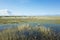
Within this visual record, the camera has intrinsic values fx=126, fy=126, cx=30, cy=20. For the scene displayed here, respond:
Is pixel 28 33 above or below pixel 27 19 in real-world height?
below

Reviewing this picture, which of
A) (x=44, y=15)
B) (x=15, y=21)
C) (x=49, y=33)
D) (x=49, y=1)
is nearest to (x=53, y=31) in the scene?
(x=49, y=33)

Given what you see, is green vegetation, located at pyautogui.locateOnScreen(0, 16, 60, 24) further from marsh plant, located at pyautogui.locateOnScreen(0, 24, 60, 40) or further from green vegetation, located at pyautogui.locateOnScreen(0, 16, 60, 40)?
marsh plant, located at pyautogui.locateOnScreen(0, 24, 60, 40)

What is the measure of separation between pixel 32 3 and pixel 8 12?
678 millimetres

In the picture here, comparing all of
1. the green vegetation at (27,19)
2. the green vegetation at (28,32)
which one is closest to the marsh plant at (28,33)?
the green vegetation at (28,32)

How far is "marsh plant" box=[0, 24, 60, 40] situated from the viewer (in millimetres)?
2969

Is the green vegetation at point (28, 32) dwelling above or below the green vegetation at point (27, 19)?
below

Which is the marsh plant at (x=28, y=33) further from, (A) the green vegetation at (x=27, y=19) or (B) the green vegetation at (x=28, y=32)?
(A) the green vegetation at (x=27, y=19)

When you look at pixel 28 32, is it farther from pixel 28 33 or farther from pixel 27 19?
pixel 27 19

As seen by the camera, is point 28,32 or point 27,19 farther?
point 27,19

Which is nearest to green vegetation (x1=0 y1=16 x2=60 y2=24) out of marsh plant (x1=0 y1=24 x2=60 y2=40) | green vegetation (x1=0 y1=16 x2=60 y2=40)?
green vegetation (x1=0 y1=16 x2=60 y2=40)

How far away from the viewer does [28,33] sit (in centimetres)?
309

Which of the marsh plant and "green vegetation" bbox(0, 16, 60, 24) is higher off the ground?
"green vegetation" bbox(0, 16, 60, 24)

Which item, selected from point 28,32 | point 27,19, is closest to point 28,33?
point 28,32

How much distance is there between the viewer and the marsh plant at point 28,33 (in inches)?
117
